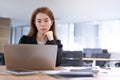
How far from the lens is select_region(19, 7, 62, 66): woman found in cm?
200

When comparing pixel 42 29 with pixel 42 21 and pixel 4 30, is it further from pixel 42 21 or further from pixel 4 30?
pixel 4 30

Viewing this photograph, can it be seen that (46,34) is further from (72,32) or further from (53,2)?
(72,32)

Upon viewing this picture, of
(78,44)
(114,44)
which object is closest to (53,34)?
(114,44)

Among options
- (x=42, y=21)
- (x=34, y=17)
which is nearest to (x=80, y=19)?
(x=34, y=17)

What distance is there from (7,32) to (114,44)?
15.6ft

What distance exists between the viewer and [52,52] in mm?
1500

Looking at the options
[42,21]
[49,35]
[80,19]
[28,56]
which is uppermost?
[80,19]

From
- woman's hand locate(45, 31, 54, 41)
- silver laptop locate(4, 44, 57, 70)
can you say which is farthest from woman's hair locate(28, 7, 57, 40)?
silver laptop locate(4, 44, 57, 70)

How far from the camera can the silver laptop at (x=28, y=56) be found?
4.74ft

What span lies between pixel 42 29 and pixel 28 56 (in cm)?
62

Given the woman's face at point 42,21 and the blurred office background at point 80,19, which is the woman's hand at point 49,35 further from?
the blurred office background at point 80,19

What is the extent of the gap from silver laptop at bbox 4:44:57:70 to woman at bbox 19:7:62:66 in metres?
0.55

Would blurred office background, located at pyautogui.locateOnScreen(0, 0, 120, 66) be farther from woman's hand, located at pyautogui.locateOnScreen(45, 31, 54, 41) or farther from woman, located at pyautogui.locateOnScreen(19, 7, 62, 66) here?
woman's hand, located at pyautogui.locateOnScreen(45, 31, 54, 41)

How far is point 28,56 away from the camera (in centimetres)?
145
